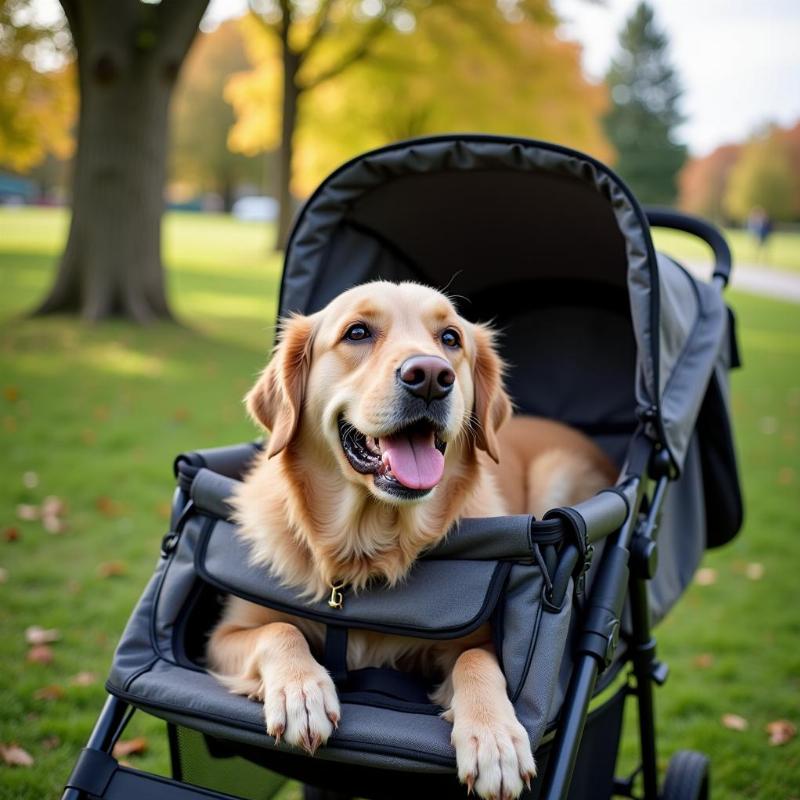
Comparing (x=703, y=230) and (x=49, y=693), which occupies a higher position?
(x=703, y=230)

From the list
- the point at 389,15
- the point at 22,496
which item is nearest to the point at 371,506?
the point at 22,496

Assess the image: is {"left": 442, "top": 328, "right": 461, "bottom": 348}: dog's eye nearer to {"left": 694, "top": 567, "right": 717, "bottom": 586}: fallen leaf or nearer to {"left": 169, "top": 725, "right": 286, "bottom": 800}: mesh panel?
{"left": 169, "top": 725, "right": 286, "bottom": 800}: mesh panel

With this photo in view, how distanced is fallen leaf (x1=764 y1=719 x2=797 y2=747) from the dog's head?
201cm

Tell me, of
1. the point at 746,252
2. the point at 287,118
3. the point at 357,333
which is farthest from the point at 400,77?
the point at 746,252

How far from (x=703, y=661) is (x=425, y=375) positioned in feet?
9.64

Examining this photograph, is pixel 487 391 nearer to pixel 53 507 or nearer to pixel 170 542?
pixel 170 542

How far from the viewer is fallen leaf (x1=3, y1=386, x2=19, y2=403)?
7.96 metres

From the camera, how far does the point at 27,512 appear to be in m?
5.50

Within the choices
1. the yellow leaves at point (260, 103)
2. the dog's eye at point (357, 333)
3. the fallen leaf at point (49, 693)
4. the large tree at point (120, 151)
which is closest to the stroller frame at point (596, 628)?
the dog's eye at point (357, 333)

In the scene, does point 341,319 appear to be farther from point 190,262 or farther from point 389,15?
point 190,262

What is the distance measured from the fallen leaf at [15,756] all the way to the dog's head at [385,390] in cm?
165

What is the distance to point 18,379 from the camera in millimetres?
8609

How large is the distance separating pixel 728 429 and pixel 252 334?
32.4 ft

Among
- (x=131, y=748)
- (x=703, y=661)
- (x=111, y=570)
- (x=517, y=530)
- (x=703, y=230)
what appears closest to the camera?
(x=517, y=530)
